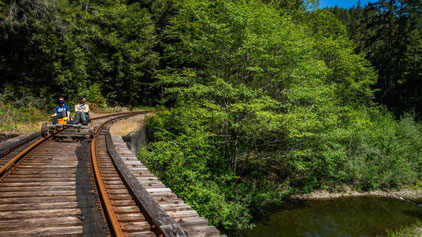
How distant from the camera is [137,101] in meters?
37.1

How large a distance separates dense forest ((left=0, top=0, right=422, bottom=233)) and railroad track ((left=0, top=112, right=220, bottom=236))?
5598 mm

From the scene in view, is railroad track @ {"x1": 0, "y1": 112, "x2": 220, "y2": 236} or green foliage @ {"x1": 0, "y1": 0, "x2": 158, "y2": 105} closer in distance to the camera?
railroad track @ {"x1": 0, "y1": 112, "x2": 220, "y2": 236}

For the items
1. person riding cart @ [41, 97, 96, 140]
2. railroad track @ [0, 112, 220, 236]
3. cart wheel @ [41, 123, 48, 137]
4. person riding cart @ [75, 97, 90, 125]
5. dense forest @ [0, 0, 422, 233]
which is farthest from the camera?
dense forest @ [0, 0, 422, 233]

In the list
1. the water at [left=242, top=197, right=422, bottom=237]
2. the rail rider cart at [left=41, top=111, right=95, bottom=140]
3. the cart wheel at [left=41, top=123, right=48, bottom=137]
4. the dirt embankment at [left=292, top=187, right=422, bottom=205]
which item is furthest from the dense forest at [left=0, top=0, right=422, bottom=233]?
the cart wheel at [left=41, top=123, right=48, bottom=137]

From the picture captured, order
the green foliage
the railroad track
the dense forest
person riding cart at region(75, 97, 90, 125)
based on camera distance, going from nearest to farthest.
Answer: the railroad track → person riding cart at region(75, 97, 90, 125) → the dense forest → the green foliage

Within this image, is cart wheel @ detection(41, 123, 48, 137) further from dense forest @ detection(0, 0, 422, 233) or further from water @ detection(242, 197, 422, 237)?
water @ detection(242, 197, 422, 237)

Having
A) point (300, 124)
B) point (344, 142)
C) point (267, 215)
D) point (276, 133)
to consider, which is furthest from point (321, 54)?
point (267, 215)

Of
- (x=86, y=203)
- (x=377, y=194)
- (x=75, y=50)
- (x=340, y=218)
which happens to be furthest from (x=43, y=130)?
(x=377, y=194)

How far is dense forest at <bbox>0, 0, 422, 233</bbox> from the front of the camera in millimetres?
12188

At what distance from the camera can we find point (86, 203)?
4430mm

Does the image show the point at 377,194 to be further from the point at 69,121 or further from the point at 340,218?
the point at 69,121

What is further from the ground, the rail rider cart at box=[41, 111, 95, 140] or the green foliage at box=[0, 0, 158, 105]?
the green foliage at box=[0, 0, 158, 105]

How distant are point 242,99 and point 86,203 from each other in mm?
9705

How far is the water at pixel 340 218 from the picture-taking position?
12344 mm
